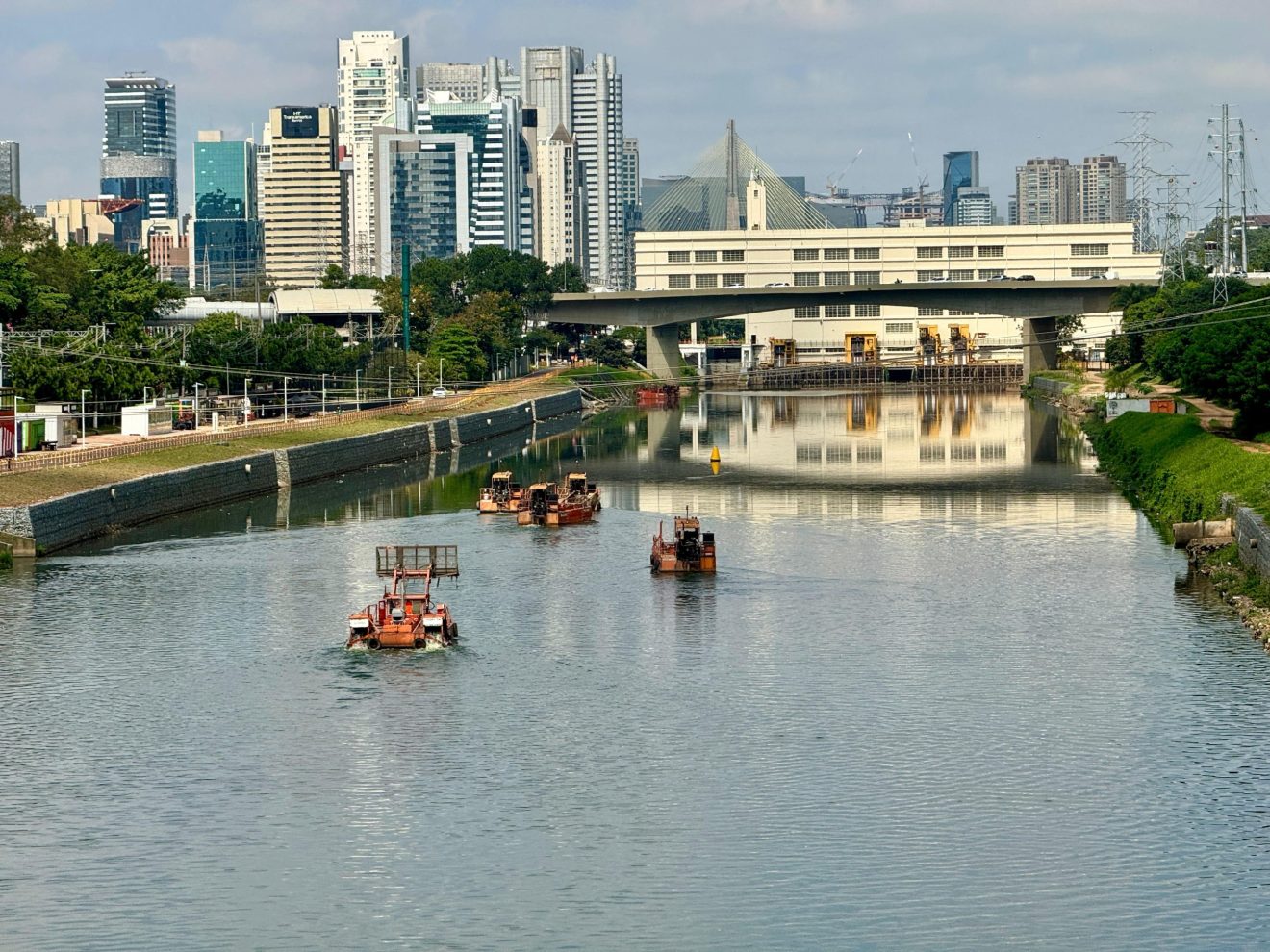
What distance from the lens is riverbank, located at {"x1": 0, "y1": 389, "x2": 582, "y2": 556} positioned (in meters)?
71.8

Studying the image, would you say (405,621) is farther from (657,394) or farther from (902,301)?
(902,301)

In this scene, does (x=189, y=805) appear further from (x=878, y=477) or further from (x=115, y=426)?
(x=115, y=426)

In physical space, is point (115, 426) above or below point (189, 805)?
above

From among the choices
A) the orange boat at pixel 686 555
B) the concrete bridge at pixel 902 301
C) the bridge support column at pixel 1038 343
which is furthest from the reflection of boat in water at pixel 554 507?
the bridge support column at pixel 1038 343

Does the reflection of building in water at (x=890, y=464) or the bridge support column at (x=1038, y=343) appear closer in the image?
the reflection of building in water at (x=890, y=464)

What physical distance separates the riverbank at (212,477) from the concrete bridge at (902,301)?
174ft

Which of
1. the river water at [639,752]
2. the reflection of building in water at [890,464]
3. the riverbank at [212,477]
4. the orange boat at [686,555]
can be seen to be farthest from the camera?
the reflection of building in water at [890,464]

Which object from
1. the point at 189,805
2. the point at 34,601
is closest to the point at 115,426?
the point at 34,601

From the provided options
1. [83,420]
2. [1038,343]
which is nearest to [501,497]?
[83,420]

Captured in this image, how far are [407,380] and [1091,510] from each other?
91671 millimetres

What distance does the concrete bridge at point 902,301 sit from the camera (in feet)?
609

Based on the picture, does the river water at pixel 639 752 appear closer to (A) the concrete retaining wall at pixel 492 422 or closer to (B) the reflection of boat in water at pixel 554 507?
(B) the reflection of boat in water at pixel 554 507

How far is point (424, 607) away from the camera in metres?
55.7

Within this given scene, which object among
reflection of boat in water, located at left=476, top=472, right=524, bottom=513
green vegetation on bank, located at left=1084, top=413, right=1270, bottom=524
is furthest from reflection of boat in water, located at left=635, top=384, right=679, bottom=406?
reflection of boat in water, located at left=476, top=472, right=524, bottom=513
